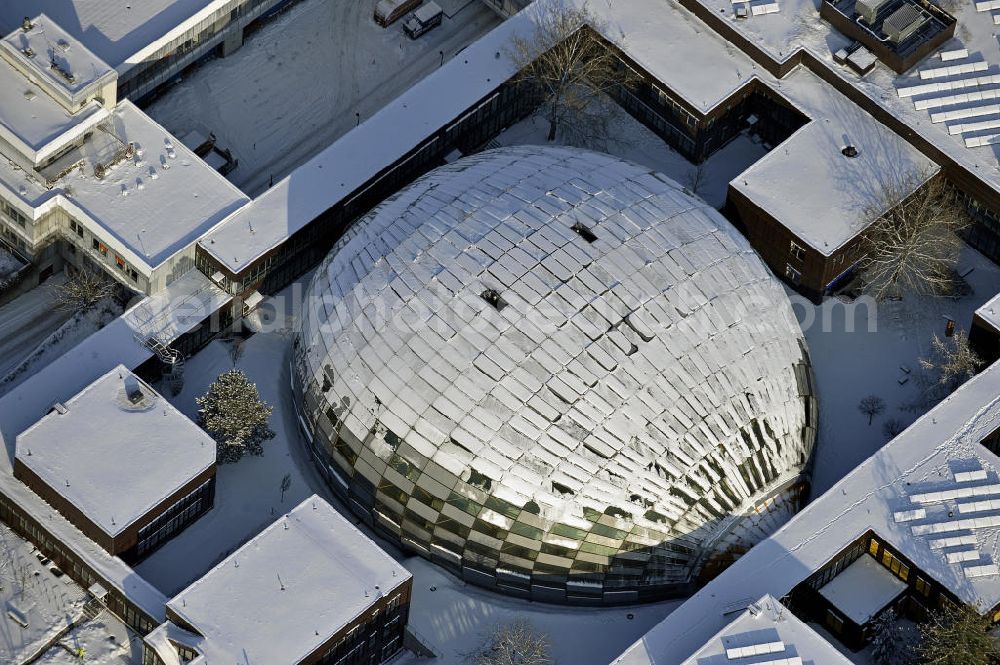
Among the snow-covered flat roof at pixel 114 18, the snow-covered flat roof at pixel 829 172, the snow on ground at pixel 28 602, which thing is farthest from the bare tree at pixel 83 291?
the snow-covered flat roof at pixel 829 172

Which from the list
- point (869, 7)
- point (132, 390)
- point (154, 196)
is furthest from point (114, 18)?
point (869, 7)

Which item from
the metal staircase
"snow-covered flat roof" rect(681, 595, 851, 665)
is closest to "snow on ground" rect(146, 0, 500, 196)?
the metal staircase

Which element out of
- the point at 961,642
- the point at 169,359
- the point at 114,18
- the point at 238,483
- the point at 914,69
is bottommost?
the point at 238,483

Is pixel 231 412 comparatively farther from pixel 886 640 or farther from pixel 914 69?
pixel 914 69

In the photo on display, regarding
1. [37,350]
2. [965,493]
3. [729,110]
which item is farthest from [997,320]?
[37,350]

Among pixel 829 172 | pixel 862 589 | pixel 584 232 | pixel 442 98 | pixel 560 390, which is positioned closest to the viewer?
pixel 560 390

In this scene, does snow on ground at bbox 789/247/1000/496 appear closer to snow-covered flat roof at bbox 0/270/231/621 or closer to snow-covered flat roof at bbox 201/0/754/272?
snow-covered flat roof at bbox 201/0/754/272
